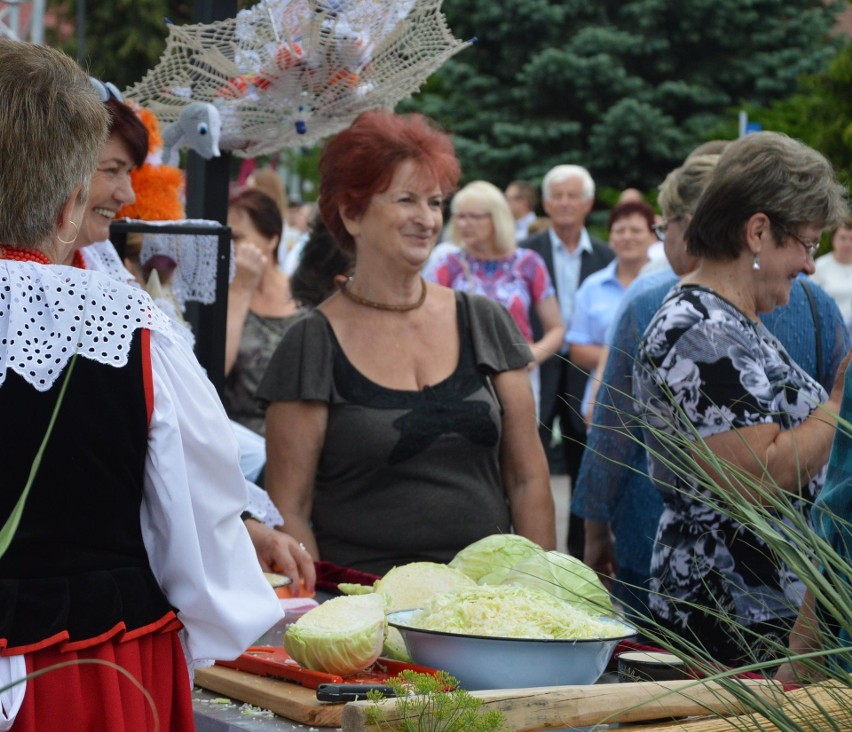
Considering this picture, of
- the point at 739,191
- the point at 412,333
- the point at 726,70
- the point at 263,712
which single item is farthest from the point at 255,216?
the point at 726,70

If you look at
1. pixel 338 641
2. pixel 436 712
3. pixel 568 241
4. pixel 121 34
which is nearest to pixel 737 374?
pixel 338 641

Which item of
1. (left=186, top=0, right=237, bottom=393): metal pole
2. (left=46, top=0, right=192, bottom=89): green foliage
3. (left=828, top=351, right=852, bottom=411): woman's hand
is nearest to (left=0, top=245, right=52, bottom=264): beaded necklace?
(left=186, top=0, right=237, bottom=393): metal pole

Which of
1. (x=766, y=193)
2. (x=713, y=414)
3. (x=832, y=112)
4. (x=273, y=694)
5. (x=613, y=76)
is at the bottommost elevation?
(x=273, y=694)

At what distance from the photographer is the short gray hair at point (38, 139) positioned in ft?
5.63

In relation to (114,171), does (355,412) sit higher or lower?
lower

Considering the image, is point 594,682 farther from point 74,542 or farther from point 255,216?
point 255,216

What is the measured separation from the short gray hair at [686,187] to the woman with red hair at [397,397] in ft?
2.35

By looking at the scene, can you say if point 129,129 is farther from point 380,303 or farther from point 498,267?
point 498,267

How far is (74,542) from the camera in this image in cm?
173

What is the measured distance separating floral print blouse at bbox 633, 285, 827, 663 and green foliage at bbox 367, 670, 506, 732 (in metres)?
1.11

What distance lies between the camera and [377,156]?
3.37m

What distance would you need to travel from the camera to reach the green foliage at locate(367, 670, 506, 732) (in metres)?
1.53

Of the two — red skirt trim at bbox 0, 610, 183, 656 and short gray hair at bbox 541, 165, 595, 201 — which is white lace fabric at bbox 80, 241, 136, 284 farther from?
short gray hair at bbox 541, 165, 595, 201

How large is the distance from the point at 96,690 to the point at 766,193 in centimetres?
179
